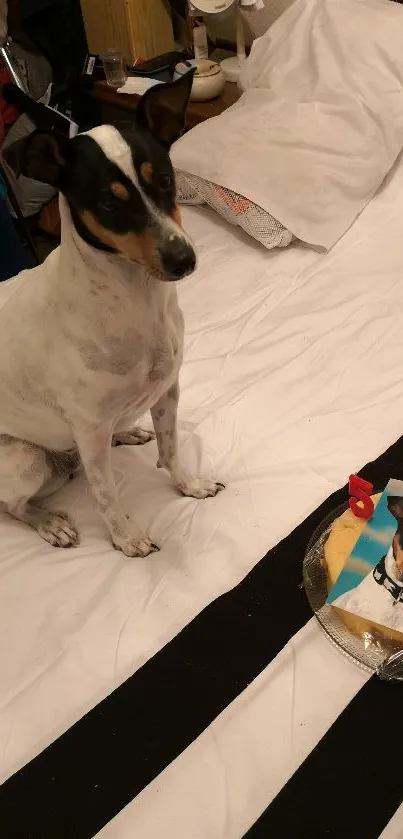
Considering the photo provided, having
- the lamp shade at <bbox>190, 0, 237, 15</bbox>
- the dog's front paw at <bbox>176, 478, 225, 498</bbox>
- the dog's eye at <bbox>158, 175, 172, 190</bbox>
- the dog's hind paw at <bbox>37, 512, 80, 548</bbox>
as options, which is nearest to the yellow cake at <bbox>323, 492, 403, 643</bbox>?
the dog's front paw at <bbox>176, 478, 225, 498</bbox>

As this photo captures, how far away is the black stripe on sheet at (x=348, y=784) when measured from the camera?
0.91m

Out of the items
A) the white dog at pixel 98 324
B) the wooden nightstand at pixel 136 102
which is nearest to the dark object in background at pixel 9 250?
the wooden nightstand at pixel 136 102

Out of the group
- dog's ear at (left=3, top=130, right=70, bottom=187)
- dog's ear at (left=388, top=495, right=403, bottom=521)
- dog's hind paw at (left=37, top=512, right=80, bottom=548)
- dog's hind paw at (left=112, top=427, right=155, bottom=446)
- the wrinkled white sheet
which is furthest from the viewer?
the wrinkled white sheet

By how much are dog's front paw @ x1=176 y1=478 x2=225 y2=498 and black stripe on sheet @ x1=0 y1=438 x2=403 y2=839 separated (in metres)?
0.23

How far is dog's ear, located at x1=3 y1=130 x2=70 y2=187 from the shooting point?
35.7 inches

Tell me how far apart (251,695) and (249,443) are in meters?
0.63

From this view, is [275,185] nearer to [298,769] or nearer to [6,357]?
[6,357]

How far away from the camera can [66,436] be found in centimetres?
131

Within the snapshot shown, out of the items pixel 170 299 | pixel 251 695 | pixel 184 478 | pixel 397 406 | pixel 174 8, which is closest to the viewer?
pixel 251 695

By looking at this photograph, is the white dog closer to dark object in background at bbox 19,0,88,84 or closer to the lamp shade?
the lamp shade

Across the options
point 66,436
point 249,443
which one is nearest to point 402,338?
point 249,443

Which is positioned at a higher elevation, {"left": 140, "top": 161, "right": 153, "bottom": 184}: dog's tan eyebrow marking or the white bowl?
{"left": 140, "top": 161, "right": 153, "bottom": 184}: dog's tan eyebrow marking

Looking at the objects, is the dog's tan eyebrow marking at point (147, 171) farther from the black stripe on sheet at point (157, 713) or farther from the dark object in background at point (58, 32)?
the dark object in background at point (58, 32)

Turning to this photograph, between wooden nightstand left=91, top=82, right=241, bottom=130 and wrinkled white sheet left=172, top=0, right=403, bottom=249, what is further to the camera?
wooden nightstand left=91, top=82, right=241, bottom=130
